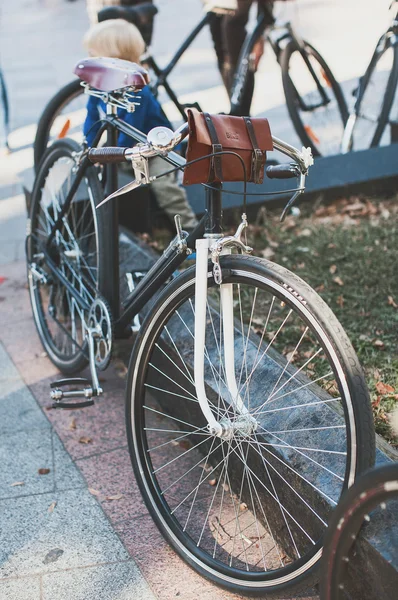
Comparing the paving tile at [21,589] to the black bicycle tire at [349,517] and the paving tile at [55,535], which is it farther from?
the black bicycle tire at [349,517]

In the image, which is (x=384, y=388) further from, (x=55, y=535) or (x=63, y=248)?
(x=63, y=248)

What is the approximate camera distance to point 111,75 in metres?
3.27

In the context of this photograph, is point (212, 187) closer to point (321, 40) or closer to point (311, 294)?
point (311, 294)

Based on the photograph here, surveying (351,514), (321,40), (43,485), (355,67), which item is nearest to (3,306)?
(43,485)

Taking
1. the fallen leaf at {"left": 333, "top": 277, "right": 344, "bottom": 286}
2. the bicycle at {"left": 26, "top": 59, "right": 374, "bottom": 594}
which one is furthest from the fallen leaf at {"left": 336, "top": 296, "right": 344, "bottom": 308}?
the bicycle at {"left": 26, "top": 59, "right": 374, "bottom": 594}

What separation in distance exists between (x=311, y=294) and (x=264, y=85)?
7.25 metres

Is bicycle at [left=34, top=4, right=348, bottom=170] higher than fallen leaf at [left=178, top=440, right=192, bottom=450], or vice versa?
bicycle at [left=34, top=4, right=348, bottom=170]

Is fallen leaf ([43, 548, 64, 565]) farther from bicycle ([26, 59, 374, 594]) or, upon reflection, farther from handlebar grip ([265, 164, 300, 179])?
handlebar grip ([265, 164, 300, 179])

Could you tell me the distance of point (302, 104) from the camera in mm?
6168

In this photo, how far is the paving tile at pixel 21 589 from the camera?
8.91ft

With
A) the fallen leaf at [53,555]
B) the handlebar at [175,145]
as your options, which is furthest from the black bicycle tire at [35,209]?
the fallen leaf at [53,555]

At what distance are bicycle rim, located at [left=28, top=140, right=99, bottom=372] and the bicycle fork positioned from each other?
1.08 meters

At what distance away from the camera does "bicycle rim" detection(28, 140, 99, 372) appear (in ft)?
12.6

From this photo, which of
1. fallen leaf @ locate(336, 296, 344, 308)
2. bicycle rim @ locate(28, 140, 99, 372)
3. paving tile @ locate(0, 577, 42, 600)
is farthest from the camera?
fallen leaf @ locate(336, 296, 344, 308)
